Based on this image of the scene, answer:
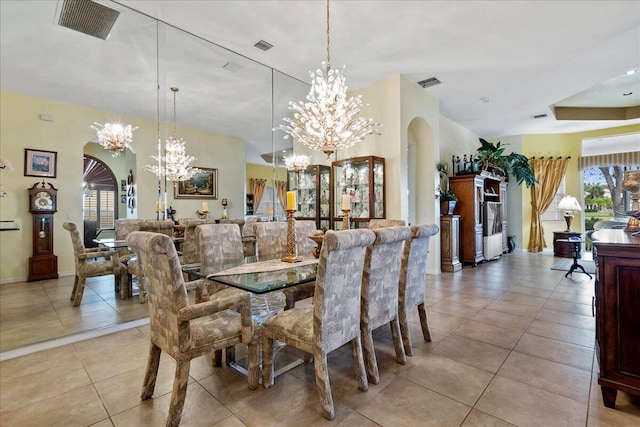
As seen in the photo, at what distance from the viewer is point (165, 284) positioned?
1622 millimetres

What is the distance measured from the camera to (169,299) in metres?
1.63

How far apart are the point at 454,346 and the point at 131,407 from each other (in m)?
2.45

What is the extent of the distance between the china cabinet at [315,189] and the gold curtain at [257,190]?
579 millimetres

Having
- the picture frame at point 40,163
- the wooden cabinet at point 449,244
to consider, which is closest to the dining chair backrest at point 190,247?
the picture frame at point 40,163

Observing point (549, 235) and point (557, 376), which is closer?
point (557, 376)

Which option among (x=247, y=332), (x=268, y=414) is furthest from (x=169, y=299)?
(x=268, y=414)

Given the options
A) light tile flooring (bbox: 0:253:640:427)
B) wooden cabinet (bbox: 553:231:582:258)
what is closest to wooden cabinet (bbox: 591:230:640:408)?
light tile flooring (bbox: 0:253:640:427)

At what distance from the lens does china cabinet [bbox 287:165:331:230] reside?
210 inches

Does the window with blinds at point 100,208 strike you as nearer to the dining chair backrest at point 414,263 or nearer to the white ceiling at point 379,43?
the white ceiling at point 379,43

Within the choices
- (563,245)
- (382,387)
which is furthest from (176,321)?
(563,245)

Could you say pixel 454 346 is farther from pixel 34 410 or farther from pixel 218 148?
pixel 218 148

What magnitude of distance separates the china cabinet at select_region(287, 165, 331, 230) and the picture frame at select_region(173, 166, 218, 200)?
1386 mm

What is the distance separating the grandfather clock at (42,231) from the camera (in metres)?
2.99

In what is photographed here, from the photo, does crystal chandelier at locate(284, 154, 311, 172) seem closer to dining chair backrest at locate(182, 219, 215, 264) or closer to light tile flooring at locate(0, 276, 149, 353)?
dining chair backrest at locate(182, 219, 215, 264)
